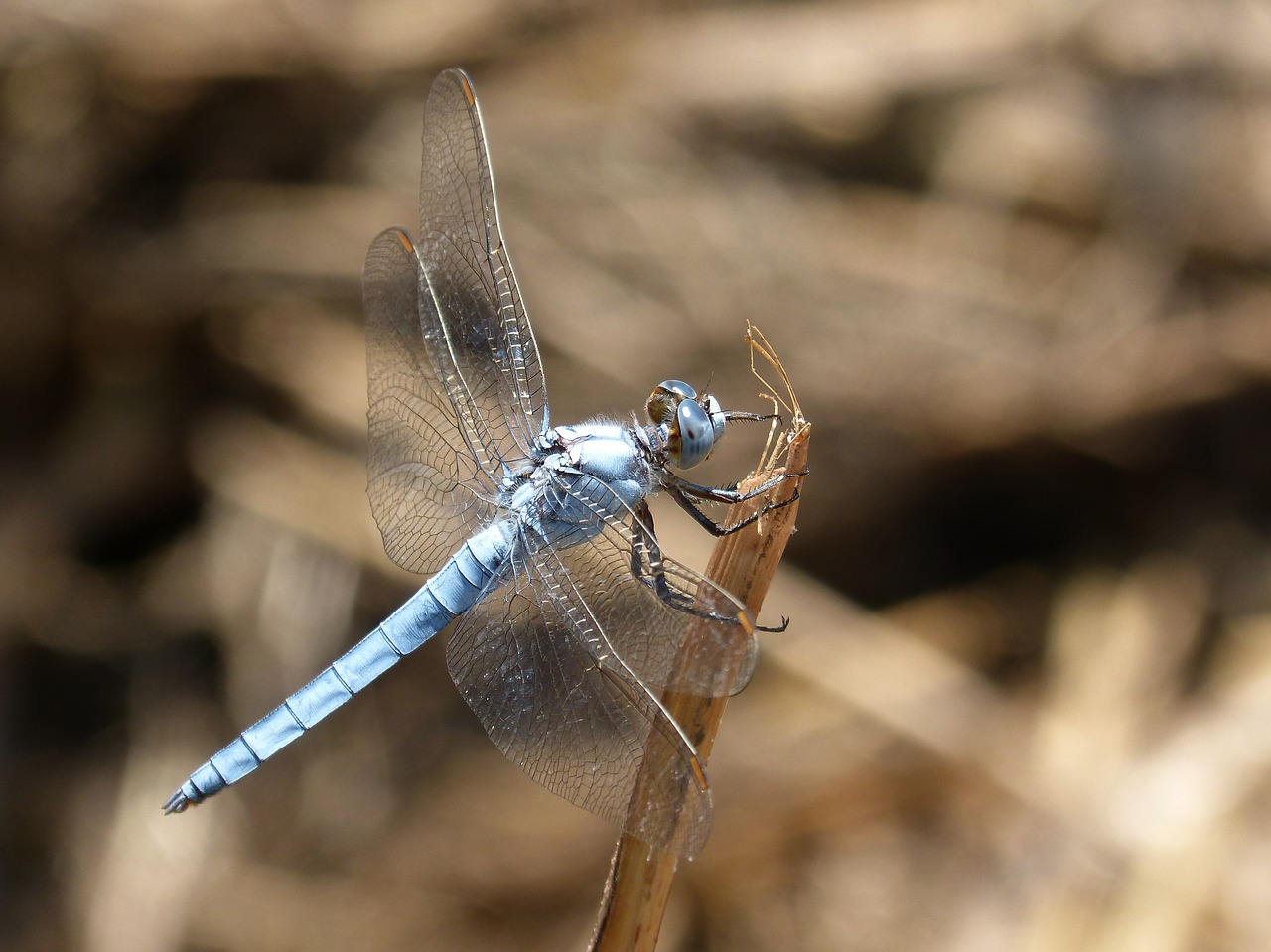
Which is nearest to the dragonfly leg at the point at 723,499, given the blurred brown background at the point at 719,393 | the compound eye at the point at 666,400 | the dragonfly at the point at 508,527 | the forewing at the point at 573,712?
the dragonfly at the point at 508,527

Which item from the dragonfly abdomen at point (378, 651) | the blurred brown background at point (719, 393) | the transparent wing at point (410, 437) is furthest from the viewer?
the blurred brown background at point (719, 393)

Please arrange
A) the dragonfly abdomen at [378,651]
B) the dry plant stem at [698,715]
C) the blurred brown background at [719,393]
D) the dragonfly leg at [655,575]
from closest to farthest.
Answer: the dry plant stem at [698,715] < the dragonfly leg at [655,575] < the dragonfly abdomen at [378,651] < the blurred brown background at [719,393]

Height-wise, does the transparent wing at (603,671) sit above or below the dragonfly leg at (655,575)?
below

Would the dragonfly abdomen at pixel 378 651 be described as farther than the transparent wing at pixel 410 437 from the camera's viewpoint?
No

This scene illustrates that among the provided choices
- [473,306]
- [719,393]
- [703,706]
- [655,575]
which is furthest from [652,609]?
[719,393]

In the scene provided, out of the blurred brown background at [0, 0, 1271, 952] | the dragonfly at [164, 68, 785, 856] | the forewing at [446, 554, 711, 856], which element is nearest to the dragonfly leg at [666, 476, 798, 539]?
the dragonfly at [164, 68, 785, 856]

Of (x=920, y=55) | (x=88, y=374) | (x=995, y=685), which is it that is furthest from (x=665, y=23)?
(x=995, y=685)

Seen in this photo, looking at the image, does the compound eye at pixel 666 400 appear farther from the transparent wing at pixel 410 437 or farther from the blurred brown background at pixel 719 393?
the blurred brown background at pixel 719 393
